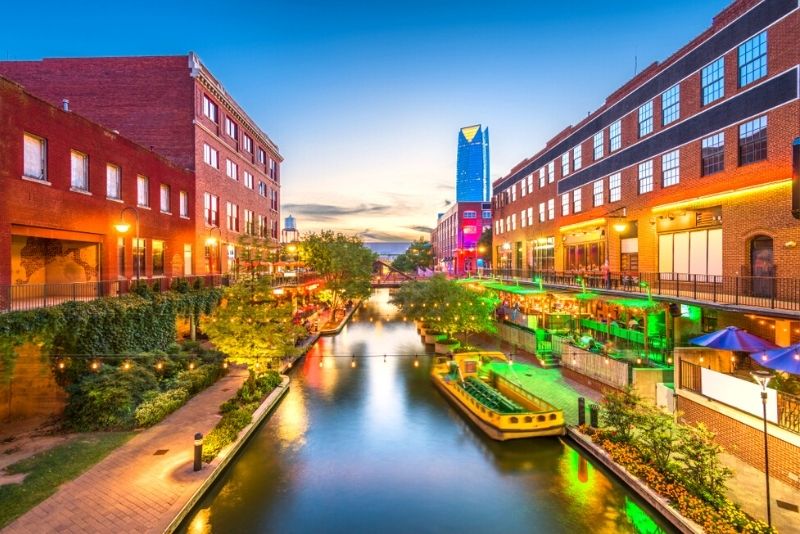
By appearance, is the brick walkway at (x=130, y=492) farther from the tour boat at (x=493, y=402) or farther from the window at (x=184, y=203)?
the window at (x=184, y=203)

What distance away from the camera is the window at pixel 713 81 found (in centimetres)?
1948

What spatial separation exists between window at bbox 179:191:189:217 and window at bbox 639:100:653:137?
30594 mm

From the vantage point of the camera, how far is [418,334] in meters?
41.9

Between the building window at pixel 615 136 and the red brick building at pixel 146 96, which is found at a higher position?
the red brick building at pixel 146 96

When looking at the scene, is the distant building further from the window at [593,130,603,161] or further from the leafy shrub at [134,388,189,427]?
the leafy shrub at [134,388,189,427]

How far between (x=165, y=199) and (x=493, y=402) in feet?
Result: 79.4

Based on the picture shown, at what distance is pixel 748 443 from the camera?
12266 mm

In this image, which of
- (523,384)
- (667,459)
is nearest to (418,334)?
(523,384)

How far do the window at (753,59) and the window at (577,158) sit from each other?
585 inches

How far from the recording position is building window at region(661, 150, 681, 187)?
22.5m

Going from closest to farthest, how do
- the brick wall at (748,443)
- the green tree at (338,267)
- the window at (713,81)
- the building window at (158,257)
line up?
1. the brick wall at (748,443)
2. the window at (713,81)
3. the building window at (158,257)
4. the green tree at (338,267)

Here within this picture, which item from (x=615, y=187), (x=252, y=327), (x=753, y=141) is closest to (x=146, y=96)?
(x=252, y=327)

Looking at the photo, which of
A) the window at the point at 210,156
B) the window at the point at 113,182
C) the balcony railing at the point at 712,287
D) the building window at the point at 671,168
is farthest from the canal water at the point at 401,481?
the window at the point at 210,156

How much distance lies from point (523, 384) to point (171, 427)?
15.7 metres
